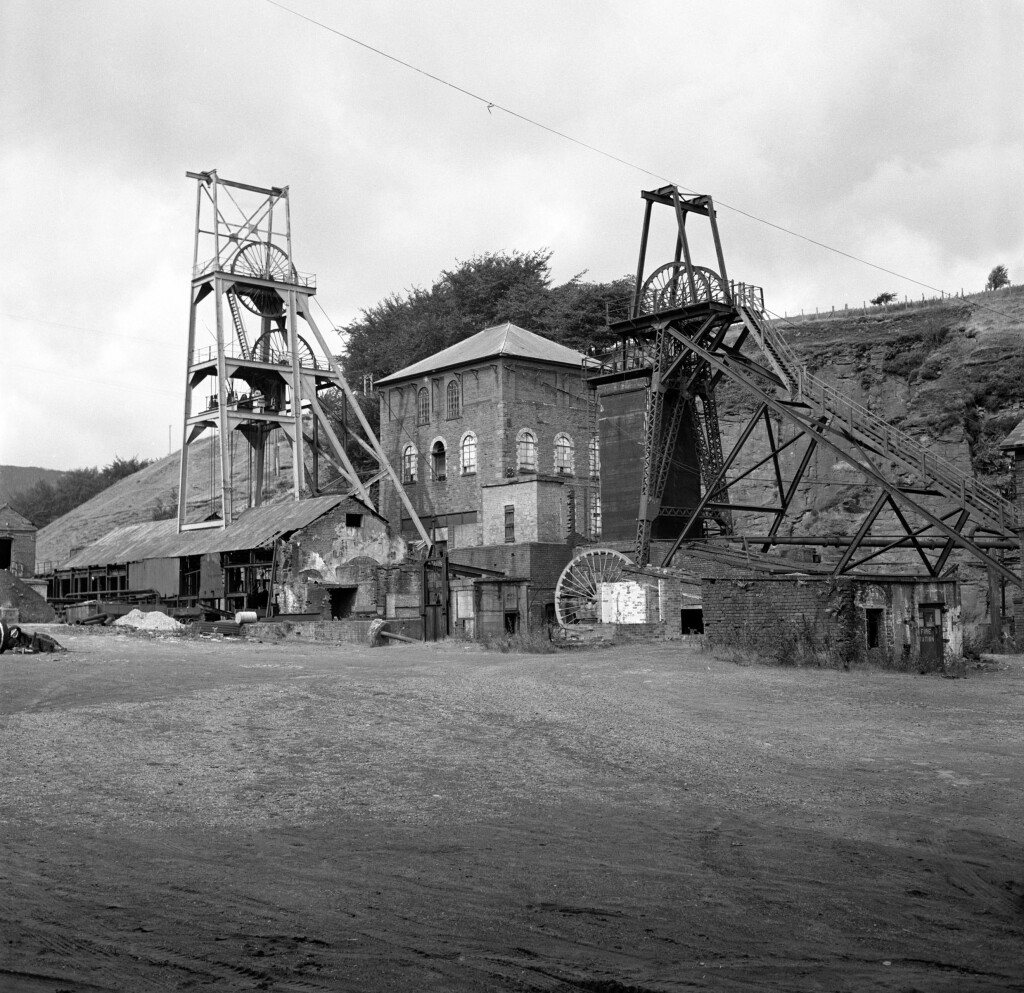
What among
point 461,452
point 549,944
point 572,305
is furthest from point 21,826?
point 572,305

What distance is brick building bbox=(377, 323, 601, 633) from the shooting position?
1652 inches

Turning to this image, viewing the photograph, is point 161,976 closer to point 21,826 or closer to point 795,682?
point 21,826

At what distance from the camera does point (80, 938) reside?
17.5 feet

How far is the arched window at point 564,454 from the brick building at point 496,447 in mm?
39

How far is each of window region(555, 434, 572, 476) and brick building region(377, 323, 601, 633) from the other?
1.6 inches

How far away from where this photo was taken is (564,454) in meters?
46.4

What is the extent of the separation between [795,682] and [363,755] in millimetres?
8151

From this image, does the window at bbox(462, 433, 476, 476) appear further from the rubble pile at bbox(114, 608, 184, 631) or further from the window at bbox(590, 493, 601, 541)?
the rubble pile at bbox(114, 608, 184, 631)

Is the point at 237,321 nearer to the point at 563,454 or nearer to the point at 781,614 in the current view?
the point at 563,454

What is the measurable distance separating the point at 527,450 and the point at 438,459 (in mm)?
4113

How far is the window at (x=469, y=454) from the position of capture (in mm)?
45312

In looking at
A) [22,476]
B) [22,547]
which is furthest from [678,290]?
[22,476]

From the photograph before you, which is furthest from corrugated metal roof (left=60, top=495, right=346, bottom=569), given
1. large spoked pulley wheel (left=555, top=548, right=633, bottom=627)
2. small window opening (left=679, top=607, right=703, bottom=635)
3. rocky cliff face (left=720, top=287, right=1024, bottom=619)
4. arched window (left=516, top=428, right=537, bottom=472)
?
rocky cliff face (left=720, top=287, right=1024, bottom=619)

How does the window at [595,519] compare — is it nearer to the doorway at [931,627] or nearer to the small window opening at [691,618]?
the small window opening at [691,618]
